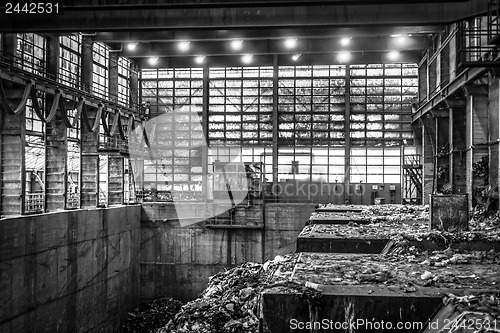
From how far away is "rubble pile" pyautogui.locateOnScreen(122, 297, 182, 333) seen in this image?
2222cm

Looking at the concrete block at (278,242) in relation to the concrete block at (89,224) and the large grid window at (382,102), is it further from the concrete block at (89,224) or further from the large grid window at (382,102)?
the concrete block at (89,224)

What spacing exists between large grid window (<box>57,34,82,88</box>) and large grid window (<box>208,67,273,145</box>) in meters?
8.37

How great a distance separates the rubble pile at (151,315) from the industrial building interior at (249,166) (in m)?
0.11

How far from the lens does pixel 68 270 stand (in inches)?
728

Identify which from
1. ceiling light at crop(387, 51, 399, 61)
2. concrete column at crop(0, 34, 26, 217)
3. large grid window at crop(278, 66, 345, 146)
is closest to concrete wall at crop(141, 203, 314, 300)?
large grid window at crop(278, 66, 345, 146)

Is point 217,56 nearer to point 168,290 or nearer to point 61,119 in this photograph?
point 61,119

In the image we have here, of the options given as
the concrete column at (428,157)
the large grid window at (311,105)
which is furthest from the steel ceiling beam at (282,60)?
the concrete column at (428,157)

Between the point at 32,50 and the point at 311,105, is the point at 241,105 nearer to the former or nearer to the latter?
the point at 311,105

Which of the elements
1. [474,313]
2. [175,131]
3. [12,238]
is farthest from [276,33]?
[474,313]

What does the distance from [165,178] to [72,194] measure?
7031mm

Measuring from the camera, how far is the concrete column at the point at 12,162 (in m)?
17.4

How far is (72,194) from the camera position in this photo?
24219 millimetres

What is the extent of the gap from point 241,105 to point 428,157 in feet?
37.1

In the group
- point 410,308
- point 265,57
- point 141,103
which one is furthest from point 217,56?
point 410,308
